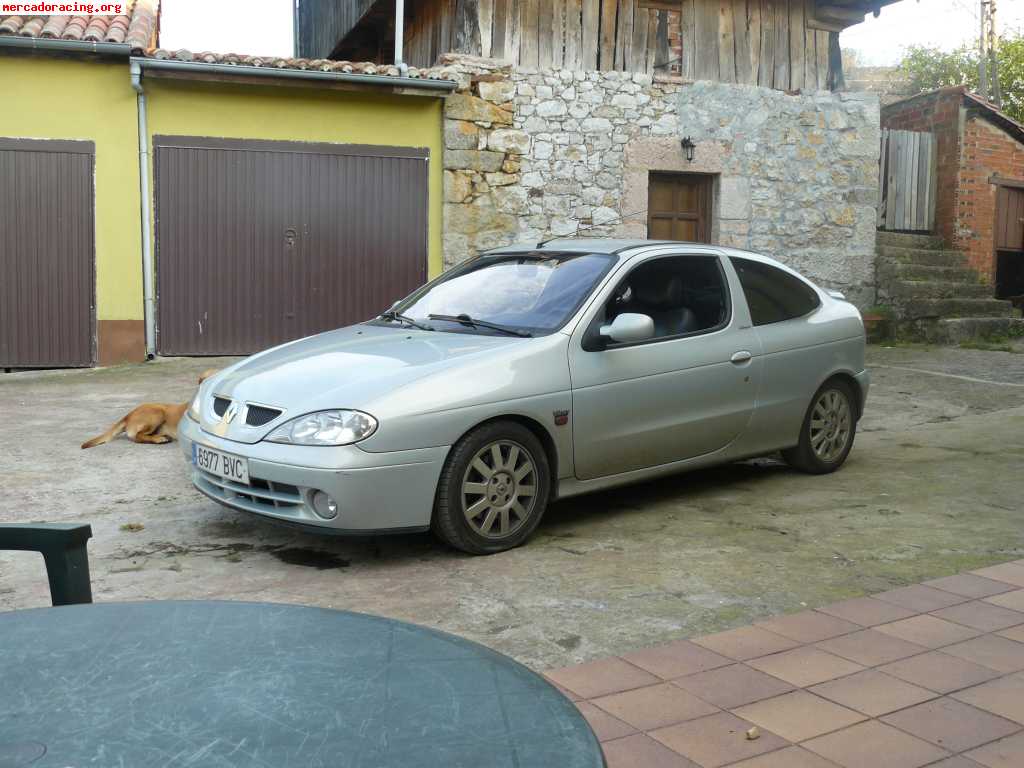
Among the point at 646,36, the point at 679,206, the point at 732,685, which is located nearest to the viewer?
the point at 732,685

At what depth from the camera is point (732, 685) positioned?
11.1 ft

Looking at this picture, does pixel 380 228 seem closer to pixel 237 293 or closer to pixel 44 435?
pixel 237 293

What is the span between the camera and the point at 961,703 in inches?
127

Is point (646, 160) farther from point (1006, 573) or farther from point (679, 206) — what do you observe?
point (1006, 573)

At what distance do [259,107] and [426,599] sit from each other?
932 centimetres

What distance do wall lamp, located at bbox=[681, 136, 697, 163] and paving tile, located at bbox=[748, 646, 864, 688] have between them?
36.5ft

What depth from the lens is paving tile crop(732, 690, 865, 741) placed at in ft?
10.0

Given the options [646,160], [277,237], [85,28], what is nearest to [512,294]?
[277,237]

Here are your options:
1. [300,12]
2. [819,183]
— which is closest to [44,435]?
[819,183]

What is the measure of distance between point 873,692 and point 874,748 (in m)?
0.41

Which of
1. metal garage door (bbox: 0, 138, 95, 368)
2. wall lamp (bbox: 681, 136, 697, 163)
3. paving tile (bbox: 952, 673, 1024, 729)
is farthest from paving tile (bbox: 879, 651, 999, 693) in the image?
wall lamp (bbox: 681, 136, 697, 163)

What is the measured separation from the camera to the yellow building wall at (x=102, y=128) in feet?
38.1

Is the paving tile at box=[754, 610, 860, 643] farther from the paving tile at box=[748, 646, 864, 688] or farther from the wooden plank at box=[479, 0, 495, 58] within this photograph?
the wooden plank at box=[479, 0, 495, 58]

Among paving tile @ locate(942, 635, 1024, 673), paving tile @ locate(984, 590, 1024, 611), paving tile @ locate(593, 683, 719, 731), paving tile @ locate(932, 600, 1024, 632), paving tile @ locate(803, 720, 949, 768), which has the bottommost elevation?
paving tile @ locate(593, 683, 719, 731)
